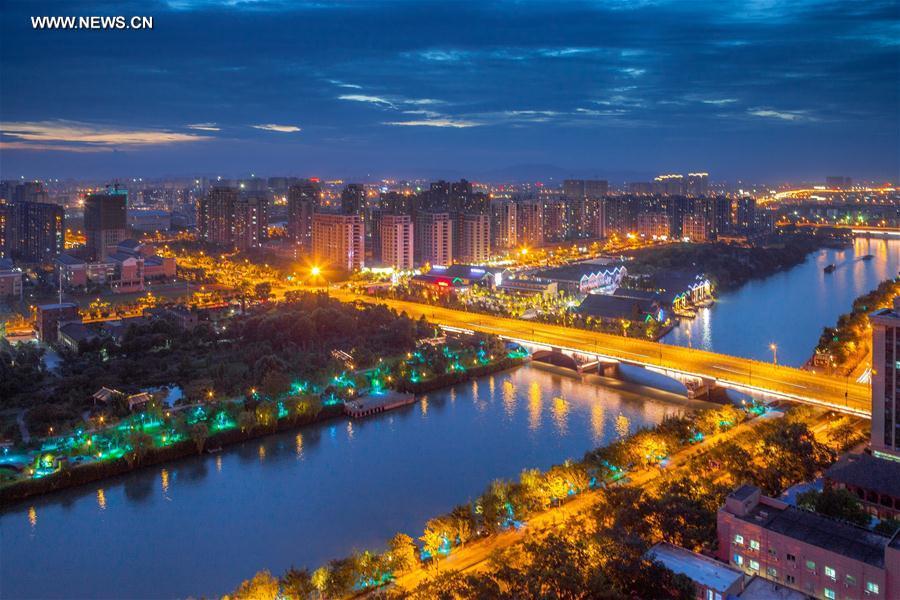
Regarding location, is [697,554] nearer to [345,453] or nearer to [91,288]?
[345,453]

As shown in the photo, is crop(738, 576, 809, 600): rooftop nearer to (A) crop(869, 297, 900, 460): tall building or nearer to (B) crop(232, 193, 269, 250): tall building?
(A) crop(869, 297, 900, 460): tall building

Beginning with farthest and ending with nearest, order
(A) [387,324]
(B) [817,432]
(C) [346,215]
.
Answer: (C) [346,215]
(A) [387,324]
(B) [817,432]

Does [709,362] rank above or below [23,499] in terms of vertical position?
above

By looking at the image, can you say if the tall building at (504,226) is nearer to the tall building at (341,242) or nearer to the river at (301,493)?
the tall building at (341,242)

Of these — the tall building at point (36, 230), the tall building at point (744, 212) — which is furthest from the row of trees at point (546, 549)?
the tall building at point (744, 212)

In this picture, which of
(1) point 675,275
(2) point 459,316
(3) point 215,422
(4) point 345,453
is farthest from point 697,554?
(1) point 675,275

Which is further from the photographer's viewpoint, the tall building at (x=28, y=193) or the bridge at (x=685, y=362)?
the tall building at (x=28, y=193)
